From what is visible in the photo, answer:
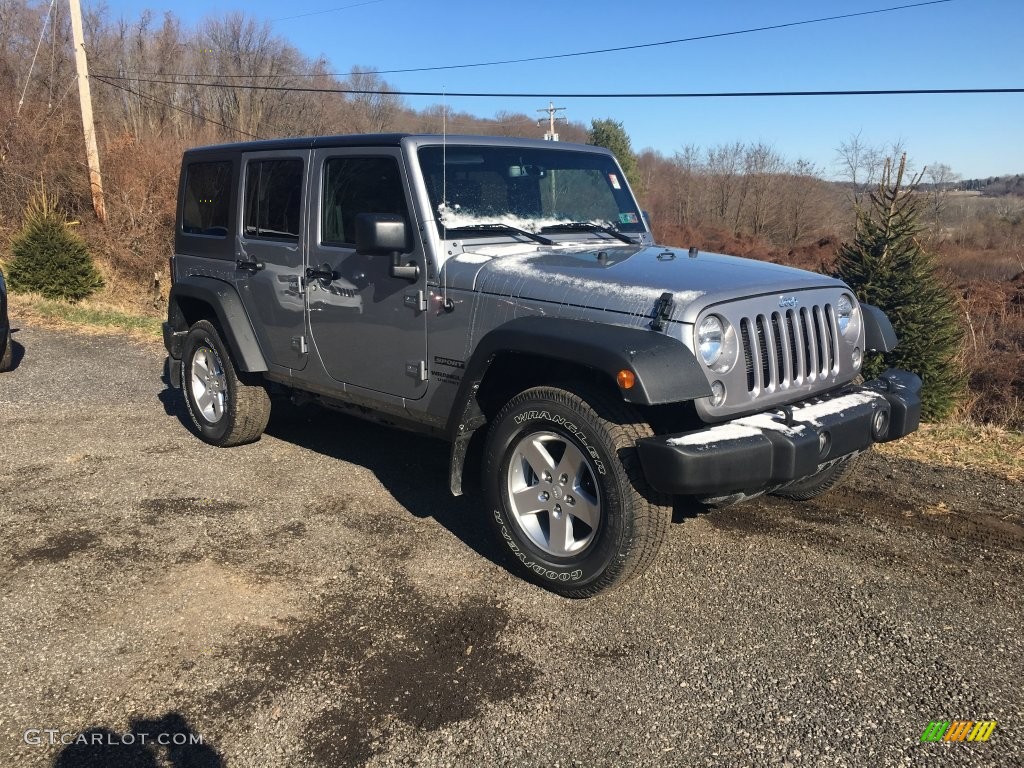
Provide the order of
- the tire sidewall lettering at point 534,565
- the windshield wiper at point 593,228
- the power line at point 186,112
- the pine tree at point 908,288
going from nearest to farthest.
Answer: the tire sidewall lettering at point 534,565 → the windshield wiper at point 593,228 → the pine tree at point 908,288 → the power line at point 186,112

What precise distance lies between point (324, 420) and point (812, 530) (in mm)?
3947

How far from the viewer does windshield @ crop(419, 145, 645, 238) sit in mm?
4250

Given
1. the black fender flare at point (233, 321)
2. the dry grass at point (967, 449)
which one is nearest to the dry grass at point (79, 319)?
the black fender flare at point (233, 321)

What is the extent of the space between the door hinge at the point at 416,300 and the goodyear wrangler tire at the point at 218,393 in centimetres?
192

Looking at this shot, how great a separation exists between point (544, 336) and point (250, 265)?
Result: 106 inches

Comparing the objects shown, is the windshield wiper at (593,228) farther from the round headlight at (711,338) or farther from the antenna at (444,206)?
the round headlight at (711,338)

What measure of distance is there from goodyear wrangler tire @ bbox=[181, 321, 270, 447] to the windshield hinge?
3.30m

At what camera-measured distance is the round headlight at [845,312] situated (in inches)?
157

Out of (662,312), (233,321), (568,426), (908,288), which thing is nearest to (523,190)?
(662,312)

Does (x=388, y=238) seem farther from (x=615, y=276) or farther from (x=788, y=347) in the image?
(x=788, y=347)

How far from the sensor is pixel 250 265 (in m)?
5.31

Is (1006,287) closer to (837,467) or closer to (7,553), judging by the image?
(837,467)

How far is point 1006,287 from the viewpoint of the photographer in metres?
29.2

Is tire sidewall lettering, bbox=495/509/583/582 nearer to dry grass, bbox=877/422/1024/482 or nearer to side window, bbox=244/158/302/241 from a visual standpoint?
side window, bbox=244/158/302/241
